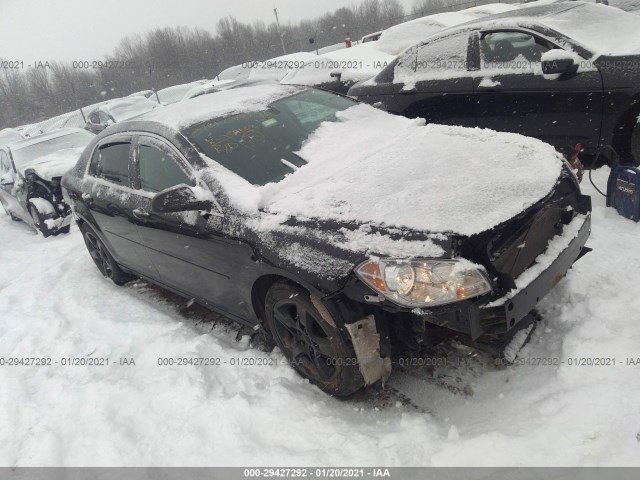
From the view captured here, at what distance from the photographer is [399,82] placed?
5469mm

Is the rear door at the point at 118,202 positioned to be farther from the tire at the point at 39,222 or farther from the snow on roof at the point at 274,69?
the snow on roof at the point at 274,69

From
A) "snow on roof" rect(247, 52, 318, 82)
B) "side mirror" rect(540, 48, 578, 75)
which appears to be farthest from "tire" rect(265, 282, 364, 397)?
"snow on roof" rect(247, 52, 318, 82)

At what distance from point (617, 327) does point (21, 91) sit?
53.8m

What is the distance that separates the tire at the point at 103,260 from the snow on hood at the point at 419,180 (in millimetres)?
2556

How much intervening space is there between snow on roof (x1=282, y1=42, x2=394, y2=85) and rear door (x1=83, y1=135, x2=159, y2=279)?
5272 millimetres

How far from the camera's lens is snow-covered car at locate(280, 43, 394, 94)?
27.9 ft

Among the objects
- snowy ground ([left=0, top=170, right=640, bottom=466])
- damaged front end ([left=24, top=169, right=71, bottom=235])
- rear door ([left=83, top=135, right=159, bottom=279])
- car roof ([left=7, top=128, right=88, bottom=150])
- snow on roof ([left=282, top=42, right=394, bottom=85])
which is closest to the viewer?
snowy ground ([left=0, top=170, right=640, bottom=466])

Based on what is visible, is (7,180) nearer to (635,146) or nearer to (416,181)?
(416,181)

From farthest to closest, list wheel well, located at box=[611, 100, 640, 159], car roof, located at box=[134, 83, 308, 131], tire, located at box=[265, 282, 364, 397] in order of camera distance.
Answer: wheel well, located at box=[611, 100, 640, 159]
car roof, located at box=[134, 83, 308, 131]
tire, located at box=[265, 282, 364, 397]

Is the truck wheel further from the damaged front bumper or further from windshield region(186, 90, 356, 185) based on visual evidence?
windshield region(186, 90, 356, 185)

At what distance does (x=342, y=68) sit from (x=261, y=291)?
736 cm

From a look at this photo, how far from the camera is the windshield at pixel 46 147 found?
25.4ft

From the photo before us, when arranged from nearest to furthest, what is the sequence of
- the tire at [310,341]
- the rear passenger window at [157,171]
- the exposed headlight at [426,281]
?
1. the exposed headlight at [426,281]
2. the tire at [310,341]
3. the rear passenger window at [157,171]

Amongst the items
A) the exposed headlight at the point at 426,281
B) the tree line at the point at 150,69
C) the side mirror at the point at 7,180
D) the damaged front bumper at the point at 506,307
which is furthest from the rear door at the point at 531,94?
the tree line at the point at 150,69
